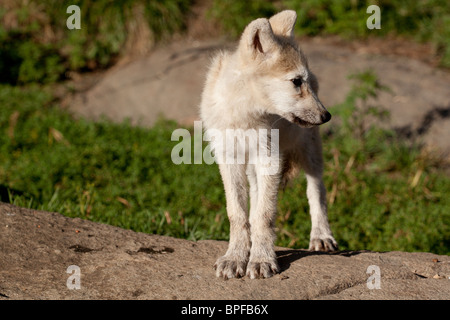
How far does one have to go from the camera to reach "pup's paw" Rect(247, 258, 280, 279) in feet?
12.1

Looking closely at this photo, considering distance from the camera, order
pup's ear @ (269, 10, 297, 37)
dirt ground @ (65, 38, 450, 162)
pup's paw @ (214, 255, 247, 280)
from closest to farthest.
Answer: pup's paw @ (214, 255, 247, 280) → pup's ear @ (269, 10, 297, 37) → dirt ground @ (65, 38, 450, 162)

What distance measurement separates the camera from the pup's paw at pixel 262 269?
3682mm

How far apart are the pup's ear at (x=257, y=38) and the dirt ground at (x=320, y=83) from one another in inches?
156

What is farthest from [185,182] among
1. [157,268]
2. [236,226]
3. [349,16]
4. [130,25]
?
[349,16]

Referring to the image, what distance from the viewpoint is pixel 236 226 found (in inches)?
165

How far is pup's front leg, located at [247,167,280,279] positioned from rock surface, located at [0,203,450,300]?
9 cm

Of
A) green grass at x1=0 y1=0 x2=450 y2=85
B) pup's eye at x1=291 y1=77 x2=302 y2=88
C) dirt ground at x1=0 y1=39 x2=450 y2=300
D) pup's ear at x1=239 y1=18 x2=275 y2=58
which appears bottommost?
dirt ground at x1=0 y1=39 x2=450 y2=300

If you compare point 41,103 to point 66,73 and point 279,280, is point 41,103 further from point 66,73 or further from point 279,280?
point 279,280

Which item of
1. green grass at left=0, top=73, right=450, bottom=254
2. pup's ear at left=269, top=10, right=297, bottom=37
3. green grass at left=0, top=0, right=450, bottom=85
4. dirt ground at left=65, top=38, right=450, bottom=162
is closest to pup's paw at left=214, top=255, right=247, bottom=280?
green grass at left=0, top=73, right=450, bottom=254

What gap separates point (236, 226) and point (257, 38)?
1.35 meters

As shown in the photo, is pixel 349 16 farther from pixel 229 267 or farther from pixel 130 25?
pixel 229 267

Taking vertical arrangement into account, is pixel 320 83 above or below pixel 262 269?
above

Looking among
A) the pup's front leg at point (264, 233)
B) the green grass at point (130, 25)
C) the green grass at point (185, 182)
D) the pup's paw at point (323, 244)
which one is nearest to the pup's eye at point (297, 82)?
the pup's front leg at point (264, 233)

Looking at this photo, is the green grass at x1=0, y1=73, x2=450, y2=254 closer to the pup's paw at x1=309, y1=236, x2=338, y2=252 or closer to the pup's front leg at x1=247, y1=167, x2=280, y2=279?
the pup's paw at x1=309, y1=236, x2=338, y2=252
